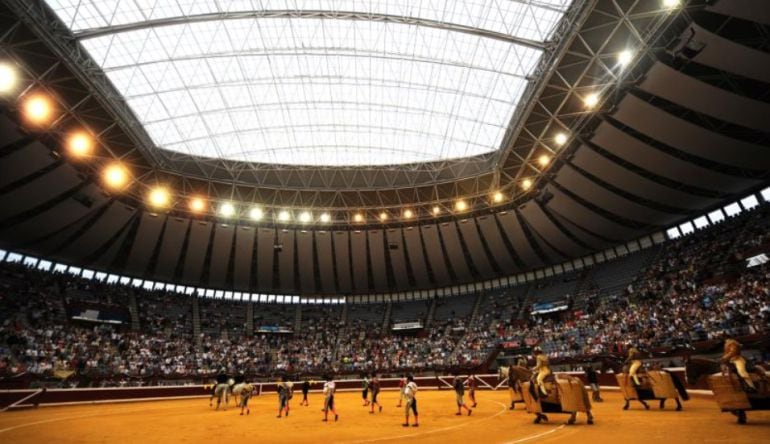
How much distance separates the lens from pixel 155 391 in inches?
1188

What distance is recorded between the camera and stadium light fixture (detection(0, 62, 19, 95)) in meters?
18.1

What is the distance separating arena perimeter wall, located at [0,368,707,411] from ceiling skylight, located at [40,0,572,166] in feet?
60.6

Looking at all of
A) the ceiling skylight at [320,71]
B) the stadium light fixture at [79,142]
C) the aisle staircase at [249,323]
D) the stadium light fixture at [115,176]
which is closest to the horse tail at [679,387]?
the ceiling skylight at [320,71]

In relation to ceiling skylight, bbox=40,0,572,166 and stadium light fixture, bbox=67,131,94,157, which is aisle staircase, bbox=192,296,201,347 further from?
stadium light fixture, bbox=67,131,94,157

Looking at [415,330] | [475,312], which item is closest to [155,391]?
→ [415,330]

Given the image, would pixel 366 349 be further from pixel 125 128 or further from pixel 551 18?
pixel 551 18

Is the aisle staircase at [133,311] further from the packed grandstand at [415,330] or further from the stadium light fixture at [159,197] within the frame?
the stadium light fixture at [159,197]

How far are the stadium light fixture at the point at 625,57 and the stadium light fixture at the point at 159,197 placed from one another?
3128cm

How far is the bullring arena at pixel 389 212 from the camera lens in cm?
1609

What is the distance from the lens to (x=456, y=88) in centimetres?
2856

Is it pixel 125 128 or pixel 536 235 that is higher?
pixel 125 128

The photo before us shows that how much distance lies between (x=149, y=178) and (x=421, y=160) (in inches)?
936

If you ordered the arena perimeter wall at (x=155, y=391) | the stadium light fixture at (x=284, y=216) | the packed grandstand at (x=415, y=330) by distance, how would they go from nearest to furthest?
the arena perimeter wall at (x=155, y=391) < the packed grandstand at (x=415, y=330) < the stadium light fixture at (x=284, y=216)

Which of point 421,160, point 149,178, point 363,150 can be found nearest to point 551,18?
point 421,160
